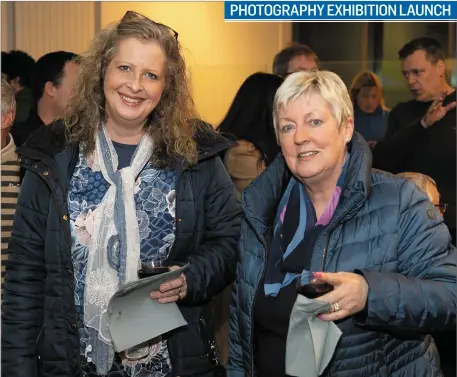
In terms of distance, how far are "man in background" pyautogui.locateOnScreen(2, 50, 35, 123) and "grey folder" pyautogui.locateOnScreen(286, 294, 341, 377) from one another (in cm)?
394

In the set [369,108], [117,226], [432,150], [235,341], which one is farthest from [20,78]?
[235,341]

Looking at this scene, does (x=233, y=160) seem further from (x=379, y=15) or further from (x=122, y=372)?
(x=122, y=372)

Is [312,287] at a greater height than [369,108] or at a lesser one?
lesser

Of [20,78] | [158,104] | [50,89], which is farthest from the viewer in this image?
[20,78]

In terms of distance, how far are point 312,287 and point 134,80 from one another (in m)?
1.13

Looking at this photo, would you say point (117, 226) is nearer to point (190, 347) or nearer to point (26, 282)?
point (26, 282)

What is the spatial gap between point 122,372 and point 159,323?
0.27 m

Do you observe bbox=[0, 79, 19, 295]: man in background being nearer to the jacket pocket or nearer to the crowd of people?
the crowd of people

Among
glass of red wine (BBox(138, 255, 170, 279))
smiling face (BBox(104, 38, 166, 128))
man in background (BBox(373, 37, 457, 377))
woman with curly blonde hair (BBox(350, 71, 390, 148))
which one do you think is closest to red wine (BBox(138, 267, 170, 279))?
glass of red wine (BBox(138, 255, 170, 279))

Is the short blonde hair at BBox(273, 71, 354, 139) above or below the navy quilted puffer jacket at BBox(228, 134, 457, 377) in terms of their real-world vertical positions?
above

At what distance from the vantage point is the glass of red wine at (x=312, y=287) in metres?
2.60

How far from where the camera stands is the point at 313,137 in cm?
287

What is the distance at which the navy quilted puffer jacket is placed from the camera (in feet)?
8.82

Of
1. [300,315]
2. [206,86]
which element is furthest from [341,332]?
[206,86]
